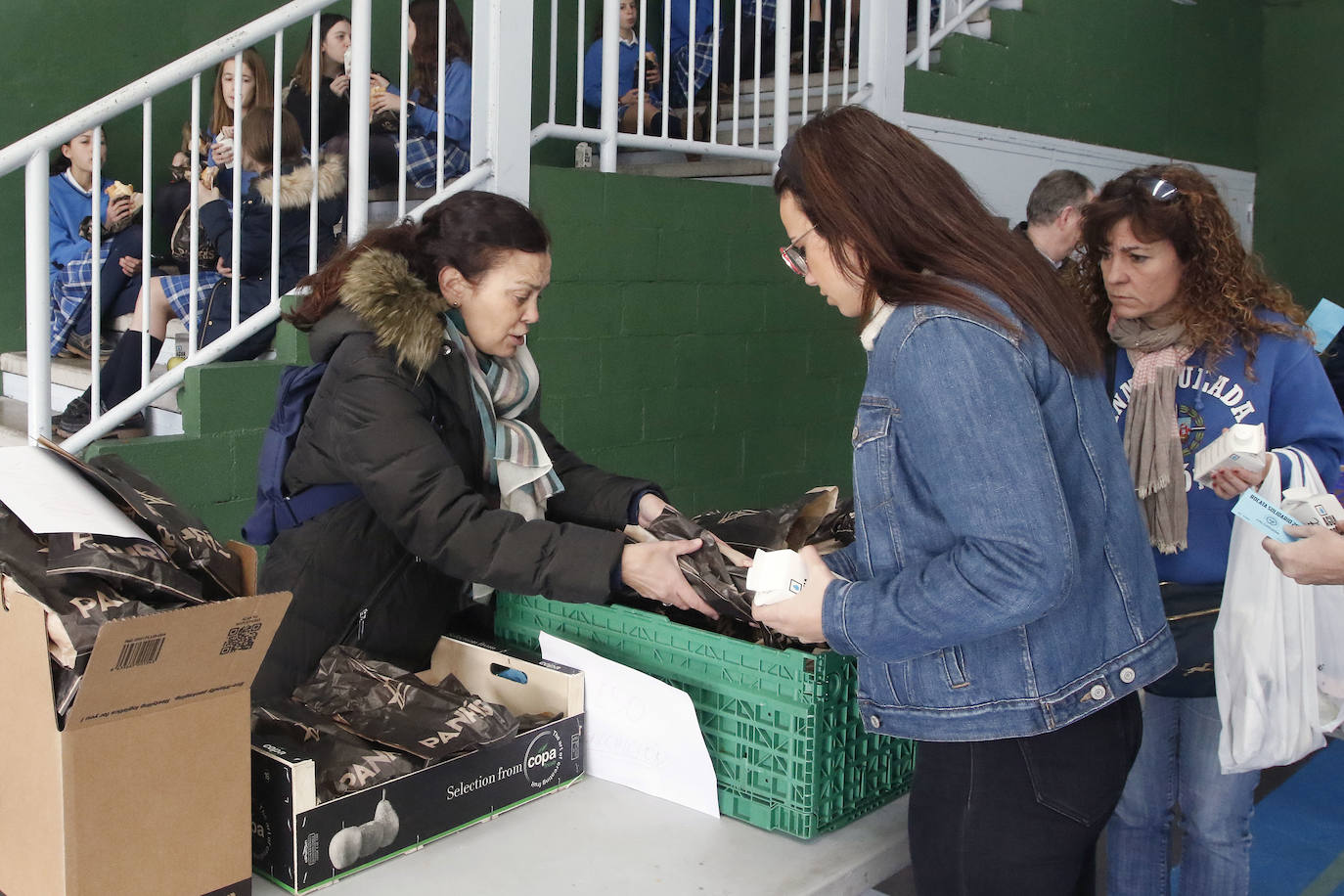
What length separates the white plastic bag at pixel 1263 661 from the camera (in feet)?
5.77

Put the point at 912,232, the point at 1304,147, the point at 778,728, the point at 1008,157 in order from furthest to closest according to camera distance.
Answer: the point at 1304,147 < the point at 1008,157 < the point at 778,728 < the point at 912,232

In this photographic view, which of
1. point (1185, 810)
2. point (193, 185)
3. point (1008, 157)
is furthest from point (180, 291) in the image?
point (1008, 157)

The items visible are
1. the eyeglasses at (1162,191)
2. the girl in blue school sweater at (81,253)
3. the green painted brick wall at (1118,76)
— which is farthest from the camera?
the green painted brick wall at (1118,76)

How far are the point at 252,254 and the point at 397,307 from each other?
6.22 ft

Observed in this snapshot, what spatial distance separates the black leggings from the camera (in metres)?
1.25

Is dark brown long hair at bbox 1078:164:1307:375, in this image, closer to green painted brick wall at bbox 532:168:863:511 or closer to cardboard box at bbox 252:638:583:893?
cardboard box at bbox 252:638:583:893

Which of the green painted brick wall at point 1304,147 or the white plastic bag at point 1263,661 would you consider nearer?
the white plastic bag at point 1263,661

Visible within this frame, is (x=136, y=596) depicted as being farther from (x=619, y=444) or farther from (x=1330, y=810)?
(x=1330, y=810)

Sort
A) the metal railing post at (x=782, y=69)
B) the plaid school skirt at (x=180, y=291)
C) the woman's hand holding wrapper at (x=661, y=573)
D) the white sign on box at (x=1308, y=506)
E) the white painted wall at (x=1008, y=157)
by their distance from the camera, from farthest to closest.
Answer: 1. the white painted wall at (x=1008, y=157)
2. the metal railing post at (x=782, y=69)
3. the plaid school skirt at (x=180, y=291)
4. the white sign on box at (x=1308, y=506)
5. the woman's hand holding wrapper at (x=661, y=573)

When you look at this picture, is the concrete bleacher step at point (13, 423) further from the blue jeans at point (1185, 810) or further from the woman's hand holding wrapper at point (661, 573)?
the blue jeans at point (1185, 810)

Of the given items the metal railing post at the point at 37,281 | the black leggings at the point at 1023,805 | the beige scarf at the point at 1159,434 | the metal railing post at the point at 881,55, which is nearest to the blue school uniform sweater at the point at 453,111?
the metal railing post at the point at 37,281

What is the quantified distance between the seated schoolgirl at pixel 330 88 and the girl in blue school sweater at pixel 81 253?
681mm

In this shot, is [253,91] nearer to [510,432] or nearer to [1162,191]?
[510,432]

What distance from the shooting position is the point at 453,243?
1.94 metres
